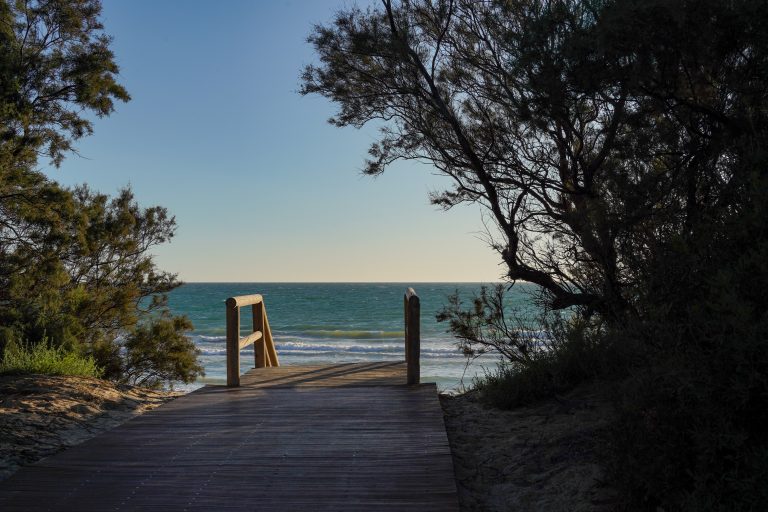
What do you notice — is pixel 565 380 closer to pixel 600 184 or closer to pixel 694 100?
pixel 600 184

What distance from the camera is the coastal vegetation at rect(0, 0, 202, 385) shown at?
9.36 metres

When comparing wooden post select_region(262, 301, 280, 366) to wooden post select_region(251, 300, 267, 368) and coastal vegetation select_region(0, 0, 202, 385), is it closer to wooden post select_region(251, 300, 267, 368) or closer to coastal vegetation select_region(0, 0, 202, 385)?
wooden post select_region(251, 300, 267, 368)

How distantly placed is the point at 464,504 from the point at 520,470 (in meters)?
0.55

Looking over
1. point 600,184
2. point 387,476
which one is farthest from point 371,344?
point 387,476

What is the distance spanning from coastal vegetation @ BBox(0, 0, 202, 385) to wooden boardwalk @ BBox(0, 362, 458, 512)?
13.3 feet

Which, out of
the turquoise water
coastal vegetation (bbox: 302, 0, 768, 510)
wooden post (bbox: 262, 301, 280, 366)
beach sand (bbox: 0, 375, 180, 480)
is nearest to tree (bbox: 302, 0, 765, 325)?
coastal vegetation (bbox: 302, 0, 768, 510)

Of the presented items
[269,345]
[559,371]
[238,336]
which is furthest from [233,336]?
[559,371]

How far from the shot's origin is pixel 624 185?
514 cm

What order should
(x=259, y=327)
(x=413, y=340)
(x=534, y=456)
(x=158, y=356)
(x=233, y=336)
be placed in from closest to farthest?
1. (x=534, y=456)
2. (x=413, y=340)
3. (x=233, y=336)
4. (x=259, y=327)
5. (x=158, y=356)

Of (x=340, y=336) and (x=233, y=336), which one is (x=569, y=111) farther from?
(x=340, y=336)

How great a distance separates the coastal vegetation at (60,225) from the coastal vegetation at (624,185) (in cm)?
450

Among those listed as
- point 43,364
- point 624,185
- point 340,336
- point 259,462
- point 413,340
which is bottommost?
point 340,336

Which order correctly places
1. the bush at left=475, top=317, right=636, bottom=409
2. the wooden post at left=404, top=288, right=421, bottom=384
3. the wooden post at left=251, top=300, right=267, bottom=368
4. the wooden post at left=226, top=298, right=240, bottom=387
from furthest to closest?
the wooden post at left=251, top=300, right=267, bottom=368 → the wooden post at left=226, top=298, right=240, bottom=387 → the wooden post at left=404, top=288, right=421, bottom=384 → the bush at left=475, top=317, right=636, bottom=409

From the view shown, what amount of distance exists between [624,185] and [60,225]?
809 centimetres
